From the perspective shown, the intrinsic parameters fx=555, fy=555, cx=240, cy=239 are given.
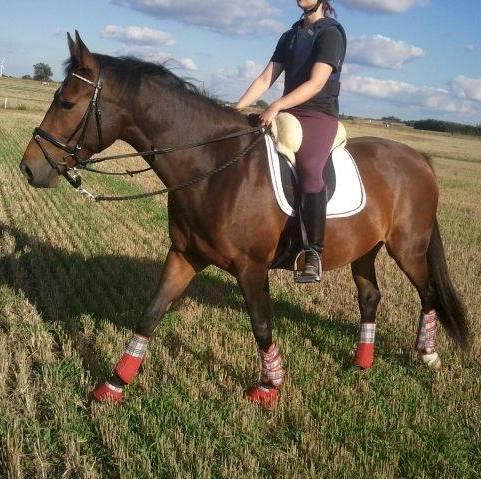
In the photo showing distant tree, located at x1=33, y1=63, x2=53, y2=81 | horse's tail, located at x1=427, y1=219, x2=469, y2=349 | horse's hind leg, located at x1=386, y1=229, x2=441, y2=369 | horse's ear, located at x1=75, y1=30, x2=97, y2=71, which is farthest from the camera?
distant tree, located at x1=33, y1=63, x2=53, y2=81

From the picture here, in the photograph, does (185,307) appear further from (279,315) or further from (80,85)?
(80,85)

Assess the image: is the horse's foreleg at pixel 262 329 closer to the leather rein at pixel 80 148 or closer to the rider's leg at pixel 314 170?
the rider's leg at pixel 314 170

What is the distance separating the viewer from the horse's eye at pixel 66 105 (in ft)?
13.3

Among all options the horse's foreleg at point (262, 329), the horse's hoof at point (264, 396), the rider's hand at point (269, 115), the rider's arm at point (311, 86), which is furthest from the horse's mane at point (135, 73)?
the horse's hoof at point (264, 396)

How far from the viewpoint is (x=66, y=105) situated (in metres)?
4.08

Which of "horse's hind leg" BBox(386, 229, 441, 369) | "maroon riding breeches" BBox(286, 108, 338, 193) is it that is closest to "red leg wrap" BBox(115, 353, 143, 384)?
"maroon riding breeches" BBox(286, 108, 338, 193)

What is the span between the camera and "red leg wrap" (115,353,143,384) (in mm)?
4555

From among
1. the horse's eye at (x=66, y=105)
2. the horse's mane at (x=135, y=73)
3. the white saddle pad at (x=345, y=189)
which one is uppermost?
the horse's mane at (x=135, y=73)

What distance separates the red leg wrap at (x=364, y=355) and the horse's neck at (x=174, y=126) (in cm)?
257

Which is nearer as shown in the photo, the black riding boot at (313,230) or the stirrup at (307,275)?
the black riding boot at (313,230)

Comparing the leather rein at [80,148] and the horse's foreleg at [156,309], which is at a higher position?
the leather rein at [80,148]

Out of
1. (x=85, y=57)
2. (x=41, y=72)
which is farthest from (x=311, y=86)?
(x=41, y=72)

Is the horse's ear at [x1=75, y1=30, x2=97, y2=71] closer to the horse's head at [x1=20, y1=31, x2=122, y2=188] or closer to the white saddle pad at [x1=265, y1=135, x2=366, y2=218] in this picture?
the horse's head at [x1=20, y1=31, x2=122, y2=188]

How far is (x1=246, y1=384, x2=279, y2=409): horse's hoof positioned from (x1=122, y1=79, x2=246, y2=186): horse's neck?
6.24 ft
